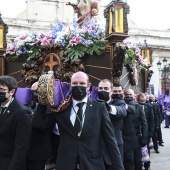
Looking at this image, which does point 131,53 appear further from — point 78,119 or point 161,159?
point 78,119

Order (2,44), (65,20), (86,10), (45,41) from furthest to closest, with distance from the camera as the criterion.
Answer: (65,20)
(86,10)
(2,44)
(45,41)

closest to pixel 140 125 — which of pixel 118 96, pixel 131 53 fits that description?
pixel 131 53

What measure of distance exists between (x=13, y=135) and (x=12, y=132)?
0.04 metres

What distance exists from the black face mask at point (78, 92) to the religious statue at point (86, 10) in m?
4.59

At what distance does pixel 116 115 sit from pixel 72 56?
246 cm

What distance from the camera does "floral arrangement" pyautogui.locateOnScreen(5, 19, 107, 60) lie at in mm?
5902

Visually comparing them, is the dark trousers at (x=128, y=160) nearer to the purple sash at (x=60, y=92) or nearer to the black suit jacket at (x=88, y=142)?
the black suit jacket at (x=88, y=142)

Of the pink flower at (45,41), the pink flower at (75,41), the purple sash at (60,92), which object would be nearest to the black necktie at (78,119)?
the purple sash at (60,92)

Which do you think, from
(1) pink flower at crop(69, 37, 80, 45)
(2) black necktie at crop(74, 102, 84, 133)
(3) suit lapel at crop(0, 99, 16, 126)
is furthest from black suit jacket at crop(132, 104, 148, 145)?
(3) suit lapel at crop(0, 99, 16, 126)

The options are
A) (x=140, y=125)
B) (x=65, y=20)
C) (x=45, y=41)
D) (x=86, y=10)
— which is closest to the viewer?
(x=140, y=125)

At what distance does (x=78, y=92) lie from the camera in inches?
115

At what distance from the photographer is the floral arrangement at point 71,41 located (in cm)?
590

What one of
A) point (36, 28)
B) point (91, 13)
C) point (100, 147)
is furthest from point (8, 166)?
point (36, 28)

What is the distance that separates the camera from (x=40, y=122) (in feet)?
9.91
